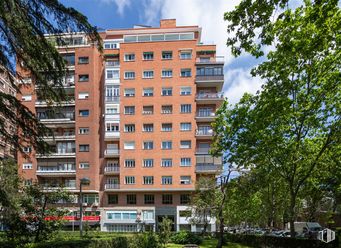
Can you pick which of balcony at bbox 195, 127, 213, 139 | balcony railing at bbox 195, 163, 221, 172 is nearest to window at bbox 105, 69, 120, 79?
balcony at bbox 195, 127, 213, 139

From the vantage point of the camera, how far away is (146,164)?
189ft

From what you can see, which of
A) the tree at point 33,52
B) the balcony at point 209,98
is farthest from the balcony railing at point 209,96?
the tree at point 33,52

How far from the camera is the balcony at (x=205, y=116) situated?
5723cm

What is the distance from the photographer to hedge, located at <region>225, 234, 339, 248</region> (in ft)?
59.0

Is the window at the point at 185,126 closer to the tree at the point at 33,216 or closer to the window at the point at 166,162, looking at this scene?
the window at the point at 166,162

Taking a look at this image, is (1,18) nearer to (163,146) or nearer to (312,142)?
(312,142)

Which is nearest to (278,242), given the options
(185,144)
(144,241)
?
(144,241)

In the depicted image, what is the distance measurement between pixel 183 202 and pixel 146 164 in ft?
25.7

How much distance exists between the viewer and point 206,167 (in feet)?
183

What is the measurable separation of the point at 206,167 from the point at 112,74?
20.4 m

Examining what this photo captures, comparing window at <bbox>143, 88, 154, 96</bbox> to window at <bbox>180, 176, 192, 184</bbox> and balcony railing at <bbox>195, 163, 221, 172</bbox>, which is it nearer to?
balcony railing at <bbox>195, 163, 221, 172</bbox>

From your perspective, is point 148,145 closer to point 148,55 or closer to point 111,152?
point 111,152

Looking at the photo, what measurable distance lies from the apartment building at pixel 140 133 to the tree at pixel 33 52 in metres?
45.6

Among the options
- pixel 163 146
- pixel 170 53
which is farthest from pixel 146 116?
pixel 170 53
